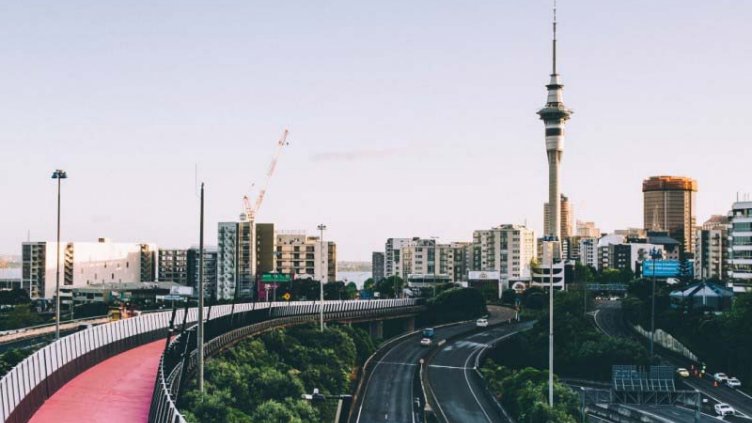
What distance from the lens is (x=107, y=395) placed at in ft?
156

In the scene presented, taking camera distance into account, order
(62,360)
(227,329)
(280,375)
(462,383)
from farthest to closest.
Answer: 1. (462,383)
2. (227,329)
3. (280,375)
4. (62,360)

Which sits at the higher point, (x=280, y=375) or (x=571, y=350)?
(x=280, y=375)

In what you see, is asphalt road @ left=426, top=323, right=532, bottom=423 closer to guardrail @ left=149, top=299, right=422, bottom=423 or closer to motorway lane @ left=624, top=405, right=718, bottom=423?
guardrail @ left=149, top=299, right=422, bottom=423

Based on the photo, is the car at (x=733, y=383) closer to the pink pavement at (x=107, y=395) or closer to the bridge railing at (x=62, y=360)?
the bridge railing at (x=62, y=360)

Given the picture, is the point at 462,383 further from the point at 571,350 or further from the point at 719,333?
the point at 719,333

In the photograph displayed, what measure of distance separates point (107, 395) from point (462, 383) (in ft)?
211

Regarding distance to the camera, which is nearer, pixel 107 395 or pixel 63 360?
pixel 107 395

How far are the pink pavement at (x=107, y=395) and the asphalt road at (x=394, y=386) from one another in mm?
30425

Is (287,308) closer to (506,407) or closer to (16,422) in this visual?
(506,407)

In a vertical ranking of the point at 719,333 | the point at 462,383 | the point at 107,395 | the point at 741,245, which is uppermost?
the point at 741,245

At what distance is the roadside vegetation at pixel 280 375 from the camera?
56.2 meters

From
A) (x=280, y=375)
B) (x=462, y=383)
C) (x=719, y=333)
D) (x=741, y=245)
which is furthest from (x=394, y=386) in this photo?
(x=741, y=245)

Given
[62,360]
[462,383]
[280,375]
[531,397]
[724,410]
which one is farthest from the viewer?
[462,383]

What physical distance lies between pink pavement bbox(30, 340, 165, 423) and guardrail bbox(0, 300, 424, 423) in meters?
0.60
